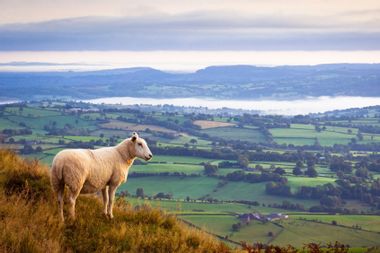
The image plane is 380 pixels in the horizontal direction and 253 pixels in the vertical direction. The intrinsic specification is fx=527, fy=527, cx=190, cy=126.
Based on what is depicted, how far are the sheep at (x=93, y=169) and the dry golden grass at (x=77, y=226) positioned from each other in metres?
0.39

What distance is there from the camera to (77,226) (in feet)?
31.8

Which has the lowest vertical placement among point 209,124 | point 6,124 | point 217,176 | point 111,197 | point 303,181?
point 217,176

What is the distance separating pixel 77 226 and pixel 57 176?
99 cm

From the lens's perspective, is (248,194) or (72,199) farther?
(248,194)

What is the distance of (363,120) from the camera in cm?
17888

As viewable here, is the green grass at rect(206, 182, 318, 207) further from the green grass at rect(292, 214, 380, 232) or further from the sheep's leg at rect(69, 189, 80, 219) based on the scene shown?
the sheep's leg at rect(69, 189, 80, 219)

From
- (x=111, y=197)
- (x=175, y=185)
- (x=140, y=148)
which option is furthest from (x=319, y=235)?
(x=111, y=197)

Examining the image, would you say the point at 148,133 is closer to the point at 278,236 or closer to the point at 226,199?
the point at 226,199

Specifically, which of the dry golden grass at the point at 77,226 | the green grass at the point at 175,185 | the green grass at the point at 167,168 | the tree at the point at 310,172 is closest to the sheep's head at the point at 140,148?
the dry golden grass at the point at 77,226

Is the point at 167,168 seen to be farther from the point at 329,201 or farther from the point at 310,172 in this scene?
the point at 310,172

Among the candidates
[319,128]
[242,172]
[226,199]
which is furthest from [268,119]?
[226,199]

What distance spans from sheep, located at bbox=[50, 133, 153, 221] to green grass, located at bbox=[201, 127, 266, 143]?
125 meters

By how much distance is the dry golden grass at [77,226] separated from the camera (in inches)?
332

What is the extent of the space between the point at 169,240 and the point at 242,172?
78880mm
